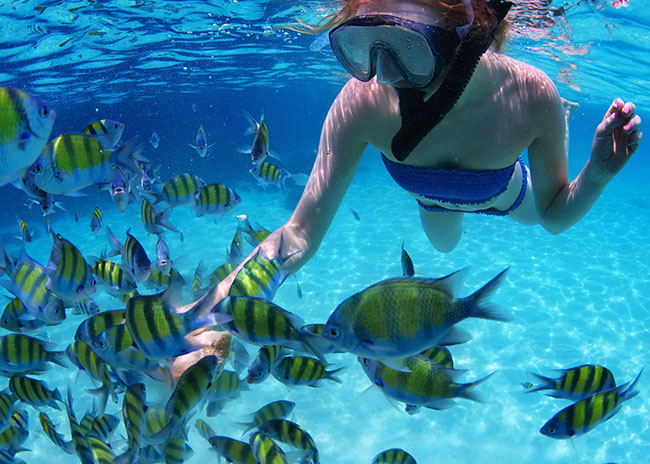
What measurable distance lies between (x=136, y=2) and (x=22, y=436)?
12.2 meters

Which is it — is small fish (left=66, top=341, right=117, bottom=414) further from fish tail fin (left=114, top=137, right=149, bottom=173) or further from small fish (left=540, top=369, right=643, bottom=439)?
small fish (left=540, top=369, right=643, bottom=439)

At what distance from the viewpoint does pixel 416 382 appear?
2262 mm

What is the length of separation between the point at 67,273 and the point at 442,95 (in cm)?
282

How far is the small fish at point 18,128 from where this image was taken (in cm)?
154

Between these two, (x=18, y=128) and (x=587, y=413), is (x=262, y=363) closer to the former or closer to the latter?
(x=18, y=128)

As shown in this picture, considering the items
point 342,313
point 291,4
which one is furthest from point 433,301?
point 291,4

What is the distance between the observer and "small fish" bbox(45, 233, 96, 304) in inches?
111

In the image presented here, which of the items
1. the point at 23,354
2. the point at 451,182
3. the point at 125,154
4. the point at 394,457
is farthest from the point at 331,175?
the point at 23,354

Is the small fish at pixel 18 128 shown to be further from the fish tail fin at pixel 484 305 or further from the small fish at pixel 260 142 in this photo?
the small fish at pixel 260 142

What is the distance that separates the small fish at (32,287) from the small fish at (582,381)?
3.90 m

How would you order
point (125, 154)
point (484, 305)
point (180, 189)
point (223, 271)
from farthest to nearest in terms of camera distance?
point (180, 189) → point (223, 271) → point (125, 154) → point (484, 305)

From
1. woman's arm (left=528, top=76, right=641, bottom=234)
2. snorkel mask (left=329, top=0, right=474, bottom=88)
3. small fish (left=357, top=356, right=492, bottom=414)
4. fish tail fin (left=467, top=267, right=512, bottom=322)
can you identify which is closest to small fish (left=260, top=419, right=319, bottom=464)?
small fish (left=357, top=356, right=492, bottom=414)

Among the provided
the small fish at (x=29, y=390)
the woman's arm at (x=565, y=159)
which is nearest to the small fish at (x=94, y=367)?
the small fish at (x=29, y=390)

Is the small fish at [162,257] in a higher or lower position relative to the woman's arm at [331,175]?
lower
